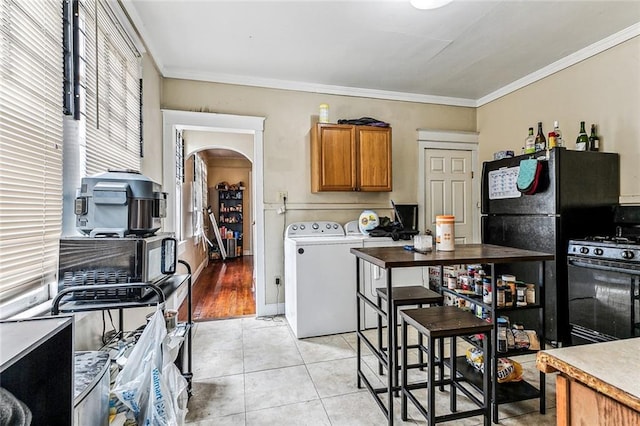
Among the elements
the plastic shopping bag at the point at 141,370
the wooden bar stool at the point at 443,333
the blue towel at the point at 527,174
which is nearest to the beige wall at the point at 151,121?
the plastic shopping bag at the point at 141,370

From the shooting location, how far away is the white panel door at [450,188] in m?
4.05

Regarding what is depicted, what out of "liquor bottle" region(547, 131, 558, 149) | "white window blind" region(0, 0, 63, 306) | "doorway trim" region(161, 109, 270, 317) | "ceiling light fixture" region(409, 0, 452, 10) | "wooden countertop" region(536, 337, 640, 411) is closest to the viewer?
"wooden countertop" region(536, 337, 640, 411)

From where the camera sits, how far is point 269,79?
347 cm

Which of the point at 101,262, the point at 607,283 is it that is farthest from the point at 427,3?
the point at 101,262

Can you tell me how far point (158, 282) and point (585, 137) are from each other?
3614 millimetres

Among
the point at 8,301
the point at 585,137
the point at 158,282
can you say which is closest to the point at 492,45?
the point at 585,137

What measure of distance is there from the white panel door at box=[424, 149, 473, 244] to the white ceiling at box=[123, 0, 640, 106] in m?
0.89

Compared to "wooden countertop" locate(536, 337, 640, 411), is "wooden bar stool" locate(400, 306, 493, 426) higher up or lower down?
lower down

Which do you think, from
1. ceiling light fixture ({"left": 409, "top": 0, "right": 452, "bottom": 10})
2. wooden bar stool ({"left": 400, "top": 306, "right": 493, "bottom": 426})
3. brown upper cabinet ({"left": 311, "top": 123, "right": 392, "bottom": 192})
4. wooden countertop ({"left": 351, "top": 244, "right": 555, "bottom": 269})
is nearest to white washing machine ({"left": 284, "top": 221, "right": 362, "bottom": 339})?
brown upper cabinet ({"left": 311, "top": 123, "right": 392, "bottom": 192})

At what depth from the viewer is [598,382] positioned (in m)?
0.60

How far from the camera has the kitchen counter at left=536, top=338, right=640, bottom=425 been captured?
568 mm

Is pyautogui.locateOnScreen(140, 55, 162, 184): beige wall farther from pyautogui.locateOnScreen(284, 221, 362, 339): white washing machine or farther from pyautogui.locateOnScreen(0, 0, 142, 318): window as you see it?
pyautogui.locateOnScreen(284, 221, 362, 339): white washing machine

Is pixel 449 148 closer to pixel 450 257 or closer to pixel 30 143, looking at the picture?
pixel 450 257

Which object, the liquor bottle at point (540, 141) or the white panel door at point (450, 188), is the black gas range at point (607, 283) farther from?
the white panel door at point (450, 188)
